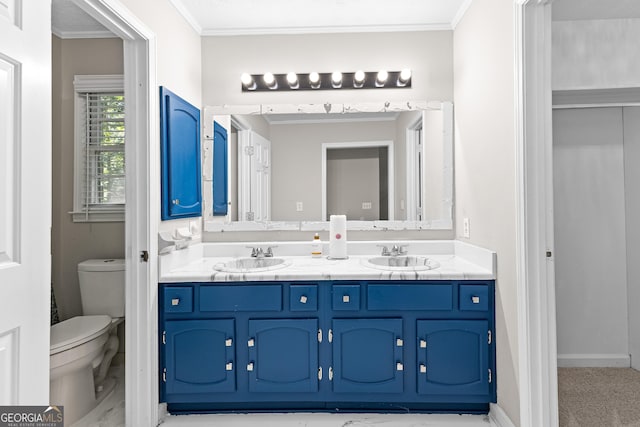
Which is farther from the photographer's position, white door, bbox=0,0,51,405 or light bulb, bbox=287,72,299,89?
light bulb, bbox=287,72,299,89

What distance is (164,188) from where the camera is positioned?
82.8 inches

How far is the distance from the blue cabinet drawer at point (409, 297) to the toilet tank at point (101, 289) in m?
1.71

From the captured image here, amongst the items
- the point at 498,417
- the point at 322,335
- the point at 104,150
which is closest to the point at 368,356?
the point at 322,335

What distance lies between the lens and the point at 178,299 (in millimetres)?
2064

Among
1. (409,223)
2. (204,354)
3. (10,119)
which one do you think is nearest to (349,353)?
(204,354)

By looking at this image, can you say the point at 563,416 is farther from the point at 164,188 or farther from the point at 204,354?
the point at 164,188

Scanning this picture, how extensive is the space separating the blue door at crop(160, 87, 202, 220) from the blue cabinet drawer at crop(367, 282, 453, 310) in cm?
124

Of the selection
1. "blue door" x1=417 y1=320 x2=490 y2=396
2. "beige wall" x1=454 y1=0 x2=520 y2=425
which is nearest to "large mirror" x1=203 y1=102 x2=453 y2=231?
"beige wall" x1=454 y1=0 x2=520 y2=425

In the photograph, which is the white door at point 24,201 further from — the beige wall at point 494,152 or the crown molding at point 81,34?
the beige wall at point 494,152

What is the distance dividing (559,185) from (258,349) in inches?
93.6

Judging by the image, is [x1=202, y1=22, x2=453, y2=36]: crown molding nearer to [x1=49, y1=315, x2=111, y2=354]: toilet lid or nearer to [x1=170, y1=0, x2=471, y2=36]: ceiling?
[x1=170, y1=0, x2=471, y2=36]: ceiling

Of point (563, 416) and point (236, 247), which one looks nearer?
point (563, 416)

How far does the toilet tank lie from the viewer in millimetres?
2529

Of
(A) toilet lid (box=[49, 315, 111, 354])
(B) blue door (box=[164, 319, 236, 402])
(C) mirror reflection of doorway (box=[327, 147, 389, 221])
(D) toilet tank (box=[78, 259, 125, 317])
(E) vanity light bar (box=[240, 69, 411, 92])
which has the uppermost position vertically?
(E) vanity light bar (box=[240, 69, 411, 92])
